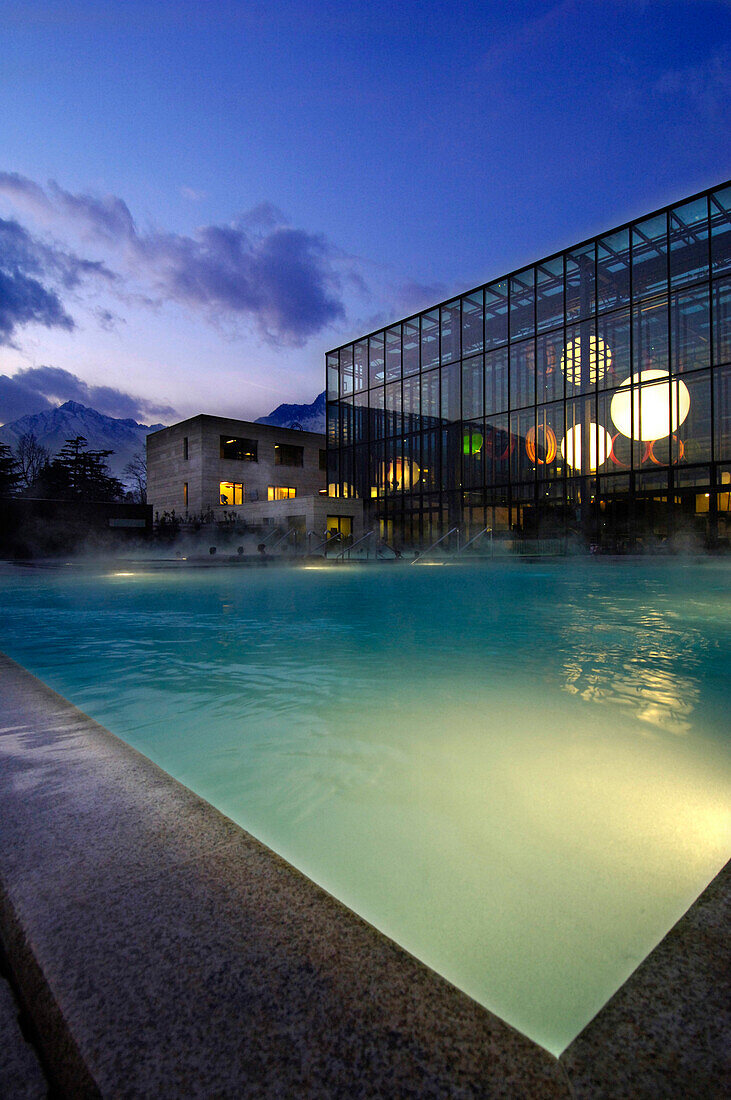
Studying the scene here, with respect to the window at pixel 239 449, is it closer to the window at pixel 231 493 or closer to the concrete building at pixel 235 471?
the concrete building at pixel 235 471

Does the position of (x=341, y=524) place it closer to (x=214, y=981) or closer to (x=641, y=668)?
(x=641, y=668)

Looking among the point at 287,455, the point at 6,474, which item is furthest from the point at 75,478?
the point at 287,455

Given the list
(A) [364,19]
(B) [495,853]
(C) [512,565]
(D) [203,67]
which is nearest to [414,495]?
(C) [512,565]

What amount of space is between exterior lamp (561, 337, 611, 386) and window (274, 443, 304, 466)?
70.3ft

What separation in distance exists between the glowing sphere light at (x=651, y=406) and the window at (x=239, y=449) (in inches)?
951

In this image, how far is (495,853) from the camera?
1.75 metres

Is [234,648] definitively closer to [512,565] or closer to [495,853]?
[495,853]

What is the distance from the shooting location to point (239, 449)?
1453 inches

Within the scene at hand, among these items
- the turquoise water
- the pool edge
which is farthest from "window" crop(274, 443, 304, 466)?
the pool edge

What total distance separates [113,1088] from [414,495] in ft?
95.8

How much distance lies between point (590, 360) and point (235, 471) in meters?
23.4

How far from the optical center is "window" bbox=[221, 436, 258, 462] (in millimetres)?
36312

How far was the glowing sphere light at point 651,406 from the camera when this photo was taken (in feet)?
53.1

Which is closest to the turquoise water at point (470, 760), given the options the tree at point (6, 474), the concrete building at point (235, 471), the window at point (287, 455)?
the concrete building at point (235, 471)
